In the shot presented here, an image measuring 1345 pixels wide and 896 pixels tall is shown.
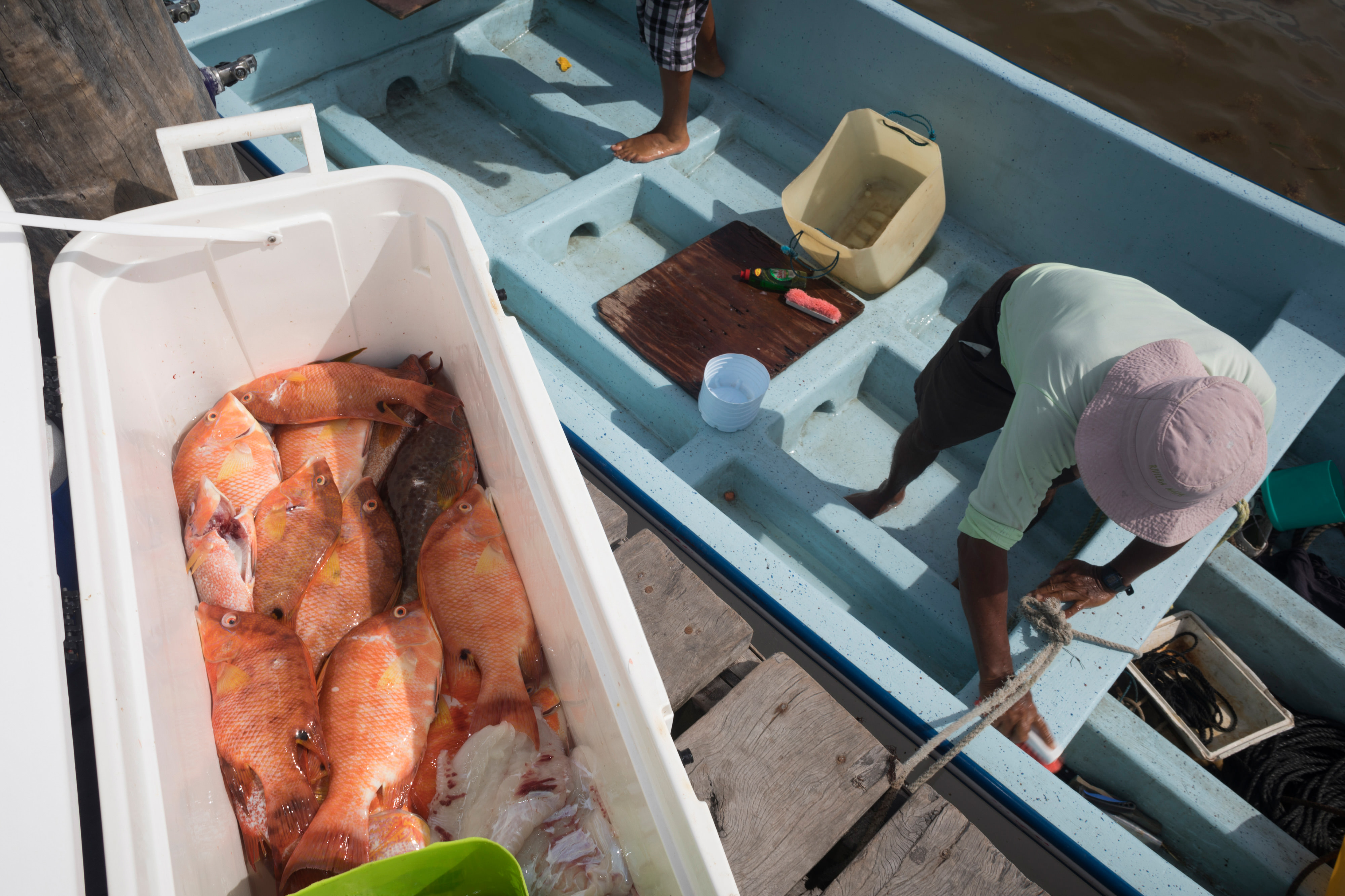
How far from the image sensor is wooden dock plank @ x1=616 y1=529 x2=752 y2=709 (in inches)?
74.5

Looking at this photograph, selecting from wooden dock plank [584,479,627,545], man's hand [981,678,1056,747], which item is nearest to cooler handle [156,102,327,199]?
wooden dock plank [584,479,627,545]

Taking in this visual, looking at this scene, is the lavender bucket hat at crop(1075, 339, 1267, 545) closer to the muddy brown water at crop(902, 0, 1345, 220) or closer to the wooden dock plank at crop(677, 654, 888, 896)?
the wooden dock plank at crop(677, 654, 888, 896)

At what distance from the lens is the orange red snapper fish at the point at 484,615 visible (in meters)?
1.63

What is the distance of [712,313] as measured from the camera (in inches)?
123

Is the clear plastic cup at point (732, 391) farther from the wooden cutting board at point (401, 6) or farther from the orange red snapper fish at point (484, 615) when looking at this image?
the wooden cutting board at point (401, 6)

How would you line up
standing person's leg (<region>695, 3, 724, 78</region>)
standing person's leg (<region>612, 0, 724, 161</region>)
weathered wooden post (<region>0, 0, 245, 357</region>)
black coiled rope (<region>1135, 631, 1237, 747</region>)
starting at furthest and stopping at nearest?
standing person's leg (<region>695, 3, 724, 78</region>)
standing person's leg (<region>612, 0, 724, 161</region>)
black coiled rope (<region>1135, 631, 1237, 747</region>)
weathered wooden post (<region>0, 0, 245, 357</region>)

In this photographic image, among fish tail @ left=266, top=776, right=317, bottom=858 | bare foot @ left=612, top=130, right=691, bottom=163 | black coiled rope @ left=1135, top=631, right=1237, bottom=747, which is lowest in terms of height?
black coiled rope @ left=1135, top=631, right=1237, bottom=747

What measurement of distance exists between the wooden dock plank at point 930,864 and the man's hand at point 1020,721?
413 millimetres

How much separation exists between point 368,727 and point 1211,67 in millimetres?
6227

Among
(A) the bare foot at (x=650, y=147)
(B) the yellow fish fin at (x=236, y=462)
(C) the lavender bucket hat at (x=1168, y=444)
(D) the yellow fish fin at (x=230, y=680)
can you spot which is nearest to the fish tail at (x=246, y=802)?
(D) the yellow fish fin at (x=230, y=680)

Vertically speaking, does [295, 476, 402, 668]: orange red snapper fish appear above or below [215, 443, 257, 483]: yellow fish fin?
below

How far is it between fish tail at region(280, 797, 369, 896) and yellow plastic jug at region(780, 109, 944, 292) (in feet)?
8.65

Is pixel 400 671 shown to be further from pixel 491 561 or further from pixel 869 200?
pixel 869 200

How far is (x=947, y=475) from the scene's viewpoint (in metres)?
3.08
